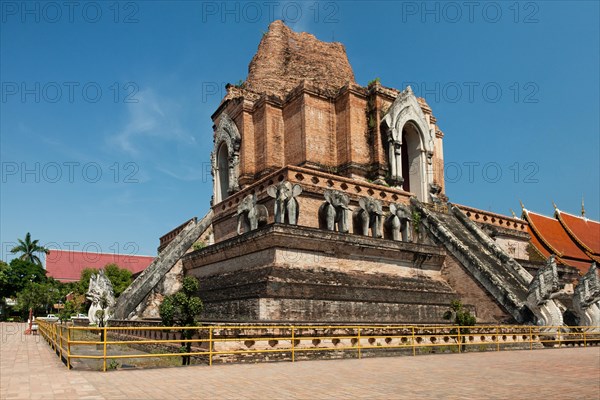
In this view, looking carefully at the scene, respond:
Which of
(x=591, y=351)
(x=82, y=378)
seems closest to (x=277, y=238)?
(x=82, y=378)

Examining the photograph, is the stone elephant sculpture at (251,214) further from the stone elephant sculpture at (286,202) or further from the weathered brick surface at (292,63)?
the weathered brick surface at (292,63)

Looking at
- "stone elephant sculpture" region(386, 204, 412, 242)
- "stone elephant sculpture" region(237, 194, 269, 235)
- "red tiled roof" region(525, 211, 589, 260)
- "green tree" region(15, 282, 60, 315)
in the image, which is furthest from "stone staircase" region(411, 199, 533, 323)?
"green tree" region(15, 282, 60, 315)

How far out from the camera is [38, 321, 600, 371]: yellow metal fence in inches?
408

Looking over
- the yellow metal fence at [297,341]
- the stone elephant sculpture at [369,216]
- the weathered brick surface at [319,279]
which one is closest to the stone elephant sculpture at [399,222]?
the stone elephant sculpture at [369,216]

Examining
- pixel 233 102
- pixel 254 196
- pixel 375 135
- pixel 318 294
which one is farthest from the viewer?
pixel 233 102

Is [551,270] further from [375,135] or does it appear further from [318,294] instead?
[375,135]

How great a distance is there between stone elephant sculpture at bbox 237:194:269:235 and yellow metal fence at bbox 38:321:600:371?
5584 millimetres

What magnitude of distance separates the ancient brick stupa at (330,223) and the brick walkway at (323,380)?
12.3 ft

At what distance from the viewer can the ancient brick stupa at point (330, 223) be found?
50.9 ft

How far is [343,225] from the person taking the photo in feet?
61.7

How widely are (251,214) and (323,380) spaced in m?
11.3

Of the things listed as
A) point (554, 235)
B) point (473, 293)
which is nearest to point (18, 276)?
point (473, 293)

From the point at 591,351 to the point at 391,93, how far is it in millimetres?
13635

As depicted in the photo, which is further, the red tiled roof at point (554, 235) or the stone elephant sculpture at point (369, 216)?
the red tiled roof at point (554, 235)
